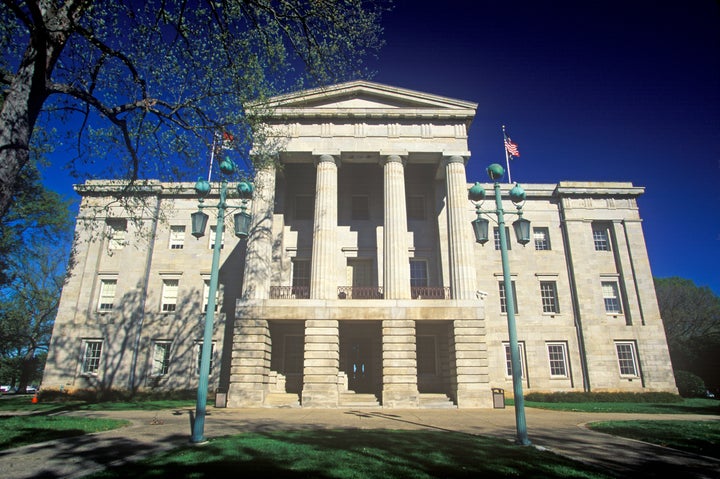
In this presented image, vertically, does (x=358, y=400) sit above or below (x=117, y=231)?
below

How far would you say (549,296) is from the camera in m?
31.4

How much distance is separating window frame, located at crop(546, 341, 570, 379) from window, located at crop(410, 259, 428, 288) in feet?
34.9

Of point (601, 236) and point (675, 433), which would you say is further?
point (601, 236)

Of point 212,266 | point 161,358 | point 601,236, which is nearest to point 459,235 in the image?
point 601,236

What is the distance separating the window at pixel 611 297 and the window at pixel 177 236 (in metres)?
32.2

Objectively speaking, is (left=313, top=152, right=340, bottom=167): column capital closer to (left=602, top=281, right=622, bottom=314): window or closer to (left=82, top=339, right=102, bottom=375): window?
(left=82, top=339, right=102, bottom=375): window

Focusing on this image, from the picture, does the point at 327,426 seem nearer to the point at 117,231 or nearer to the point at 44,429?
the point at 44,429

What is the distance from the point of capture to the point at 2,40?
1009cm

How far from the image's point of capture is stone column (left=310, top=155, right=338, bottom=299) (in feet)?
77.4

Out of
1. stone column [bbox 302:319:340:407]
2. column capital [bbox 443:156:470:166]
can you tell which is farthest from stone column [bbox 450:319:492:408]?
column capital [bbox 443:156:470:166]

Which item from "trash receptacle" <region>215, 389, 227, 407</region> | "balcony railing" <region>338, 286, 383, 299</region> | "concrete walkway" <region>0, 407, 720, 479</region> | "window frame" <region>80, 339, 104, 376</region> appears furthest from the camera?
"window frame" <region>80, 339, 104, 376</region>

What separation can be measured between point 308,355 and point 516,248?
18402mm

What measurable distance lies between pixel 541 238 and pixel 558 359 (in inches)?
361

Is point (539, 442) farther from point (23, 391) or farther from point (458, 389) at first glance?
point (23, 391)
